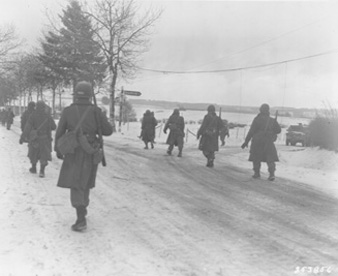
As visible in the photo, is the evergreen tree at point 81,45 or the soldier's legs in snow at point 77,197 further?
the evergreen tree at point 81,45

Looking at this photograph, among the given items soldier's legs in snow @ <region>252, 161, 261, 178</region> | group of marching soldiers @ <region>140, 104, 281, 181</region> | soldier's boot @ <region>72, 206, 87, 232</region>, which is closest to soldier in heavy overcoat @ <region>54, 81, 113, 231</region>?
soldier's boot @ <region>72, 206, 87, 232</region>

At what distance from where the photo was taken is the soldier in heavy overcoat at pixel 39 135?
9.24m

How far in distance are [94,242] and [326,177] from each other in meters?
8.57

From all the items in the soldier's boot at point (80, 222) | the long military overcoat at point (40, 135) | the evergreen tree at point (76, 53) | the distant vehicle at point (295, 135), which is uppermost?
the evergreen tree at point (76, 53)

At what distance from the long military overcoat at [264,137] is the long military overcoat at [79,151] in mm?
Result: 5572

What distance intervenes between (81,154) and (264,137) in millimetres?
6025

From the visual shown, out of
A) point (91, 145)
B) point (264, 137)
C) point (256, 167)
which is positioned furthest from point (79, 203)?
point (256, 167)

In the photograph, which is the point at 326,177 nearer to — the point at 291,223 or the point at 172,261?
the point at 291,223

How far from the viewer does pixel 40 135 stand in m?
9.30

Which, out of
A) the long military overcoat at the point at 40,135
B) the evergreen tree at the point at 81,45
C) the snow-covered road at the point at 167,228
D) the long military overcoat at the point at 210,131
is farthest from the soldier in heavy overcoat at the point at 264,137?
the evergreen tree at the point at 81,45

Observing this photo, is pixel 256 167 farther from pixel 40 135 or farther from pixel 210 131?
pixel 40 135

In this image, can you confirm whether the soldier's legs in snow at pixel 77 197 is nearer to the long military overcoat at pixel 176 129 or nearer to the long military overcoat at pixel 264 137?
the long military overcoat at pixel 264 137

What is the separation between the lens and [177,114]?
598 inches

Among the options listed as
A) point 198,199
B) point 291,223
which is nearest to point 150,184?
point 198,199
